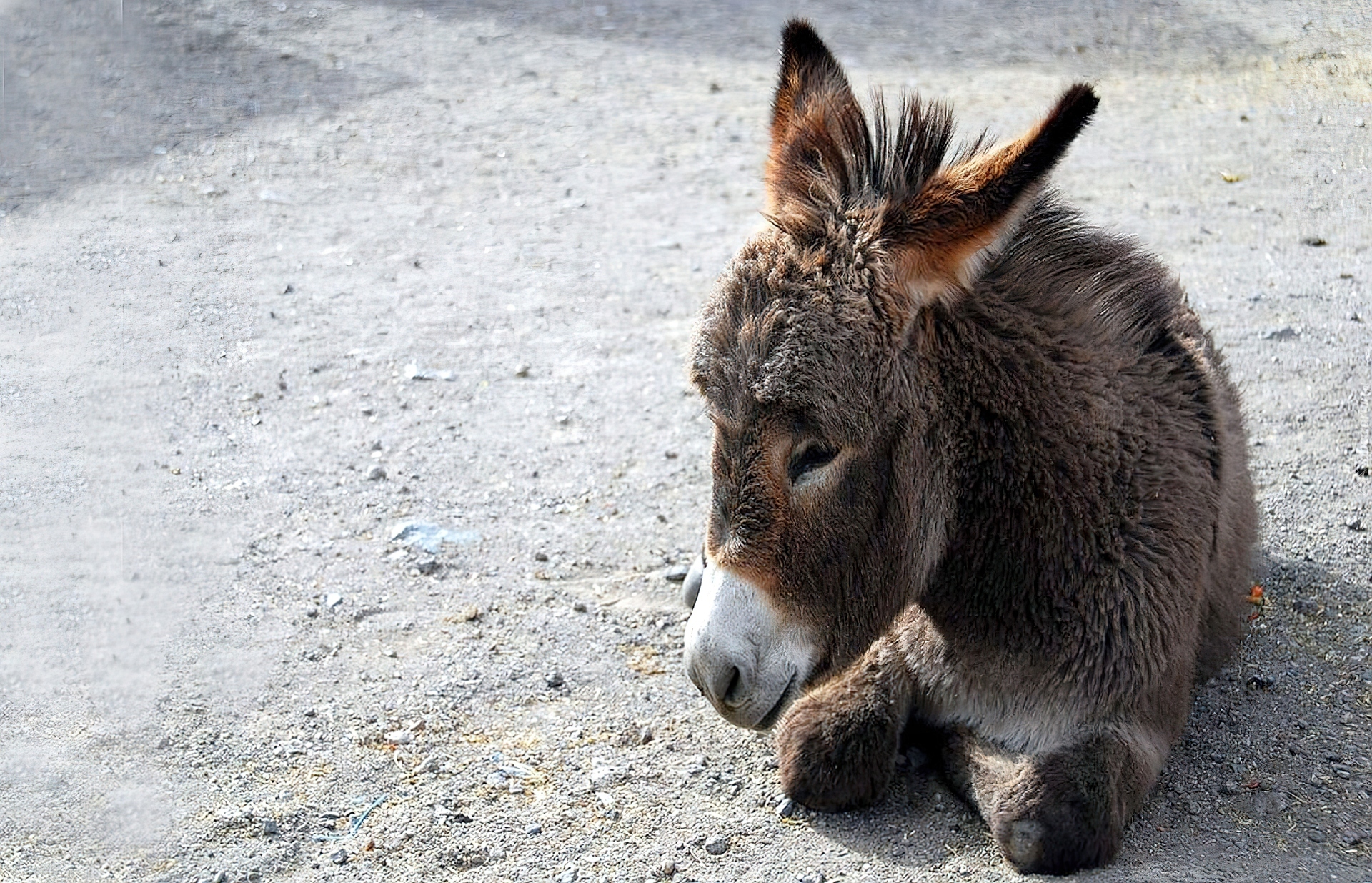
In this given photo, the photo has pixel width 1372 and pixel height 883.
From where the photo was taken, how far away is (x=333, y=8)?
12125mm

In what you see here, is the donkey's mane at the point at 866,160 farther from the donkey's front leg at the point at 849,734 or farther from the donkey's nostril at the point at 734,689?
the donkey's front leg at the point at 849,734

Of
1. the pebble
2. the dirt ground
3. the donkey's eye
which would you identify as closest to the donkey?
the donkey's eye

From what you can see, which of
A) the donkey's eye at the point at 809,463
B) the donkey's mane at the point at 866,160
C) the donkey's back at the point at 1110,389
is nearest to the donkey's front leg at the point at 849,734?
the donkey's back at the point at 1110,389

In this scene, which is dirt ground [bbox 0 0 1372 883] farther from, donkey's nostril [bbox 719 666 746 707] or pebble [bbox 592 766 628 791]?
donkey's nostril [bbox 719 666 746 707]

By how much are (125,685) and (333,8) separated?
29.5 ft

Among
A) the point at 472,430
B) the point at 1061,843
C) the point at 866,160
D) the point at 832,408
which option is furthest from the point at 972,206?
the point at 472,430

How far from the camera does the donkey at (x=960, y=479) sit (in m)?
3.51

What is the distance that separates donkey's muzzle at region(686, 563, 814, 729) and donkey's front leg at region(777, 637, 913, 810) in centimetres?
53

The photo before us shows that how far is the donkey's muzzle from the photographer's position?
3488 mm

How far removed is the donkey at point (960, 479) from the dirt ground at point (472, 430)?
0.98ft

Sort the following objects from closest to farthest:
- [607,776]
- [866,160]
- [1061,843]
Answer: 1. [1061,843]
2. [866,160]
3. [607,776]

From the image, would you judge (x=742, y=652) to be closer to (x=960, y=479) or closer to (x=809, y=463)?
(x=809, y=463)

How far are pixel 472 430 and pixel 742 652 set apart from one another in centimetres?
322

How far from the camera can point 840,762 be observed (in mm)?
4078
